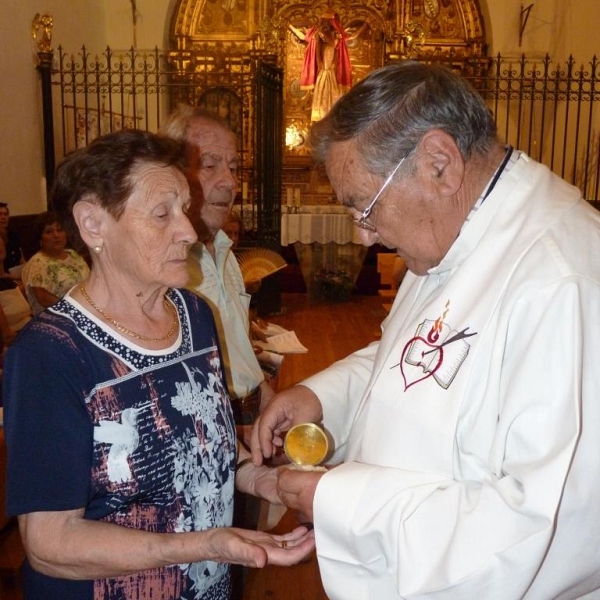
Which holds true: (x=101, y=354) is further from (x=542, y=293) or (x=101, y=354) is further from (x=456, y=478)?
(x=542, y=293)

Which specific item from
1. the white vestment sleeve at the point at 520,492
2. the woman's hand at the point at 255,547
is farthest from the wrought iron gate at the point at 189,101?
the white vestment sleeve at the point at 520,492

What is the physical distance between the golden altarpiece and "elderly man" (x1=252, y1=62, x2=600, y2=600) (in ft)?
33.0

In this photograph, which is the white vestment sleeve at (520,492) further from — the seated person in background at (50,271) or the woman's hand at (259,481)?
the seated person in background at (50,271)

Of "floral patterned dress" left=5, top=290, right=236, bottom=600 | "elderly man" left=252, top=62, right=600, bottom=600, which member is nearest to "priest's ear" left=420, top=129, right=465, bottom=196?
"elderly man" left=252, top=62, right=600, bottom=600

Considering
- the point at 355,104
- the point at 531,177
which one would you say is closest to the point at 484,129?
the point at 531,177

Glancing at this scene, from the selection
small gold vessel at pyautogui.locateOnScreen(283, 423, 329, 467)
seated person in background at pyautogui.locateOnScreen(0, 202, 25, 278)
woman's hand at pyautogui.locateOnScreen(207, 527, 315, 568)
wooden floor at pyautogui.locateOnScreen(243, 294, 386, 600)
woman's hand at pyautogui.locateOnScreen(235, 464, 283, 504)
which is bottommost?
wooden floor at pyautogui.locateOnScreen(243, 294, 386, 600)

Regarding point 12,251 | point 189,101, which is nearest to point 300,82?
point 189,101

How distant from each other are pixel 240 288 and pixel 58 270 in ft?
8.61

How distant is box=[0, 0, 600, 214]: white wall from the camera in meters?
8.12

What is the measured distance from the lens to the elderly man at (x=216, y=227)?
9.11 ft

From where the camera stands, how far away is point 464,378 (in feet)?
4.65

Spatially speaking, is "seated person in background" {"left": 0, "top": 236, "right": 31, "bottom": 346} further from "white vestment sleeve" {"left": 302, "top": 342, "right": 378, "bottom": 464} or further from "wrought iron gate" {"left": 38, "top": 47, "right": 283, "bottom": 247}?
"white vestment sleeve" {"left": 302, "top": 342, "right": 378, "bottom": 464}

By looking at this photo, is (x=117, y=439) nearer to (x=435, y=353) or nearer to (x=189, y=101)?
(x=435, y=353)

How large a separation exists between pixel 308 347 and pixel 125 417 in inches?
237
